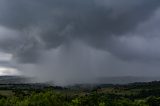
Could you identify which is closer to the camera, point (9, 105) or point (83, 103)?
point (9, 105)

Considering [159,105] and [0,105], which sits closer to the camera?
[0,105]

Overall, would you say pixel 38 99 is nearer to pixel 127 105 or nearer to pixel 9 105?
pixel 9 105

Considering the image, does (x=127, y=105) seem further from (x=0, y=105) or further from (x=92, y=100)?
(x=0, y=105)

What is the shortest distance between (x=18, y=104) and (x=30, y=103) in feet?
23.9

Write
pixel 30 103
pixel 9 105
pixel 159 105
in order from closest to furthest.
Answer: pixel 30 103
pixel 9 105
pixel 159 105

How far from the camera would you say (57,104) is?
156m

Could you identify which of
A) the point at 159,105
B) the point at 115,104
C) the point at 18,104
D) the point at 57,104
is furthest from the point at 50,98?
the point at 159,105

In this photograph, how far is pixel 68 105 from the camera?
506 feet

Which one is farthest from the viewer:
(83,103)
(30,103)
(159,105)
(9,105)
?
(159,105)

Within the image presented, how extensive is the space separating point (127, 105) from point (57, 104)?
3799 centimetres

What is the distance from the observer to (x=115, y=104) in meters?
170

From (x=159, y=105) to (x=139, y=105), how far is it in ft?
140

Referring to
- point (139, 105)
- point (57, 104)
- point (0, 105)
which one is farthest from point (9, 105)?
point (139, 105)

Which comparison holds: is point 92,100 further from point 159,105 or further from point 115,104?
point 159,105
